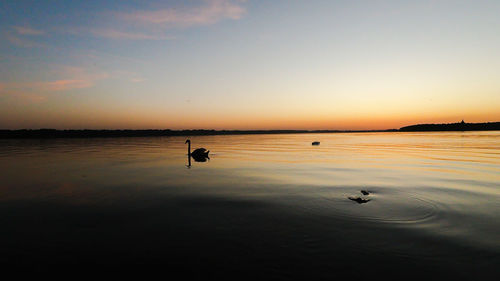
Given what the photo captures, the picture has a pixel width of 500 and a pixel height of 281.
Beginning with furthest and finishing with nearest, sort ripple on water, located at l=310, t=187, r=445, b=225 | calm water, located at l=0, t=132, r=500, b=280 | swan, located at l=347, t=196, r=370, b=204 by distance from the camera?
1. swan, located at l=347, t=196, r=370, b=204
2. ripple on water, located at l=310, t=187, r=445, b=225
3. calm water, located at l=0, t=132, r=500, b=280

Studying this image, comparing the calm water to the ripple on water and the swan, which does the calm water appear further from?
the swan

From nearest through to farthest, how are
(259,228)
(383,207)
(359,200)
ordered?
(259,228), (383,207), (359,200)

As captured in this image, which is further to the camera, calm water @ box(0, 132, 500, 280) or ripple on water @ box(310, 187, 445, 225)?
ripple on water @ box(310, 187, 445, 225)

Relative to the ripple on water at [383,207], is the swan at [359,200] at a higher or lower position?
higher

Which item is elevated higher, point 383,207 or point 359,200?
point 359,200

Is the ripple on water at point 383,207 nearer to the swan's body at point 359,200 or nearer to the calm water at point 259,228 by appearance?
the calm water at point 259,228

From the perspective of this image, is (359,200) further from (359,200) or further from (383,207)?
(383,207)

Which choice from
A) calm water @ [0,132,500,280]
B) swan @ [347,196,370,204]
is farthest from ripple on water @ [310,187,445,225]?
swan @ [347,196,370,204]

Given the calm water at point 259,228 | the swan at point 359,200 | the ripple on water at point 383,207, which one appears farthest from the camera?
the swan at point 359,200

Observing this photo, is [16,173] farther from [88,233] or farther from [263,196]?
[263,196]

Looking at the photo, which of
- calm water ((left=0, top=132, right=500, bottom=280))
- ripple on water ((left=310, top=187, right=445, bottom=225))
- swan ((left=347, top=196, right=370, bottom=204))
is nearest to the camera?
calm water ((left=0, top=132, right=500, bottom=280))

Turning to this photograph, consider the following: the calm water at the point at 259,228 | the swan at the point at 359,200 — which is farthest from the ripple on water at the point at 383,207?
the swan at the point at 359,200

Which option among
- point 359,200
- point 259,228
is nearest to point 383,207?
point 359,200

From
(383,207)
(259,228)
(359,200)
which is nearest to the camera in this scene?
(259,228)
